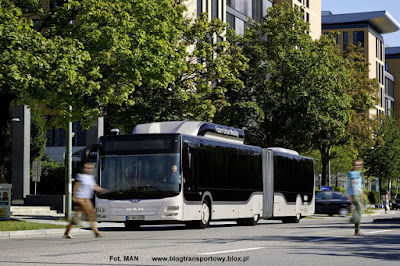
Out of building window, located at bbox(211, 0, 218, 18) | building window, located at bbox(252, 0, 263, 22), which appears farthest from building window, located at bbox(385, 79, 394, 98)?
building window, located at bbox(211, 0, 218, 18)

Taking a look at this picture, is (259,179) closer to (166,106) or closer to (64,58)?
(166,106)

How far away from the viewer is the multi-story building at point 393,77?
462ft

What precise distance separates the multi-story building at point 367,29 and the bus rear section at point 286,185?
85.8 m

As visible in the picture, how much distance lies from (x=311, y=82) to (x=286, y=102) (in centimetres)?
182

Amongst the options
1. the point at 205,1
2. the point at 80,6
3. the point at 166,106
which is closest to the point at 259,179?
the point at 166,106

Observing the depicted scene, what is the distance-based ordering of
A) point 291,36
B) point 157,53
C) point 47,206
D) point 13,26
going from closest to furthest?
point 13,26
point 157,53
point 47,206
point 291,36

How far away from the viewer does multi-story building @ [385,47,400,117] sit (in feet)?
462

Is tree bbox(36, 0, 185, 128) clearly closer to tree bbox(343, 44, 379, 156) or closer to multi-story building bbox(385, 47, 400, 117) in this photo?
tree bbox(343, 44, 379, 156)

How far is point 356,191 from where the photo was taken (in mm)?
20031

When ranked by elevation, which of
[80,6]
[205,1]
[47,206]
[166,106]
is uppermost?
[205,1]

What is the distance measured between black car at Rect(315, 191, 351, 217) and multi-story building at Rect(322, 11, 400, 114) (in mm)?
71246

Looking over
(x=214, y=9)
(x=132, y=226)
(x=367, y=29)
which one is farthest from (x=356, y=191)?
(x=367, y=29)

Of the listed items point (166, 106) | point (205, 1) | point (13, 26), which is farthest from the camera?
point (205, 1)

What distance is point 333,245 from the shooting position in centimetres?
1587
